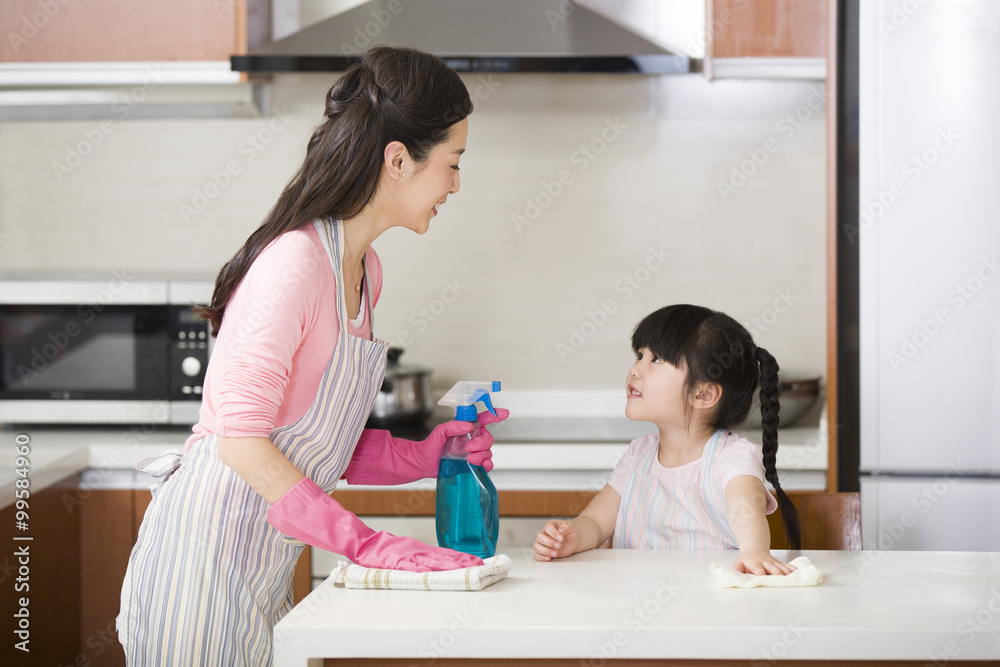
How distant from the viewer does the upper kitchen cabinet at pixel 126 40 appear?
2055 millimetres

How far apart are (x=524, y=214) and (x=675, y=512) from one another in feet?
4.22

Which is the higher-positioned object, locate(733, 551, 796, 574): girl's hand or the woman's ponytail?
the woman's ponytail

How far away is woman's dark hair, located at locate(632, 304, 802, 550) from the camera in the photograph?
1347 mm

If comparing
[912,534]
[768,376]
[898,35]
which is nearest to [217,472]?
[768,376]

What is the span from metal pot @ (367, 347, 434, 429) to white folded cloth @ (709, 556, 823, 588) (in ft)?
4.09

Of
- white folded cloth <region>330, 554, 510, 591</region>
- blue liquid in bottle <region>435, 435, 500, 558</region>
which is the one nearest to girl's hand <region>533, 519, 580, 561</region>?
blue liquid in bottle <region>435, 435, 500, 558</region>

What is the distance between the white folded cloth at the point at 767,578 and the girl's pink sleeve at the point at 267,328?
536mm

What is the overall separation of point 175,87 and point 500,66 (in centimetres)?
82

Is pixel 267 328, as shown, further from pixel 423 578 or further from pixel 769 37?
pixel 769 37

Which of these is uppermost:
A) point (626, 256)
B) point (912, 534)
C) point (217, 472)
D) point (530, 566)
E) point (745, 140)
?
point (745, 140)

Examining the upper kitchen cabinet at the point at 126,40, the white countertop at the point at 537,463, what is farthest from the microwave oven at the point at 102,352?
the upper kitchen cabinet at the point at 126,40

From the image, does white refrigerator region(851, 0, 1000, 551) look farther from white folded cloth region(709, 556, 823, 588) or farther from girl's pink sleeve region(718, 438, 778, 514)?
white folded cloth region(709, 556, 823, 588)

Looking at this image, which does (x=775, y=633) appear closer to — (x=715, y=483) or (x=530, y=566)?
(x=530, y=566)

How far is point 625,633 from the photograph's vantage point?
766 mm
